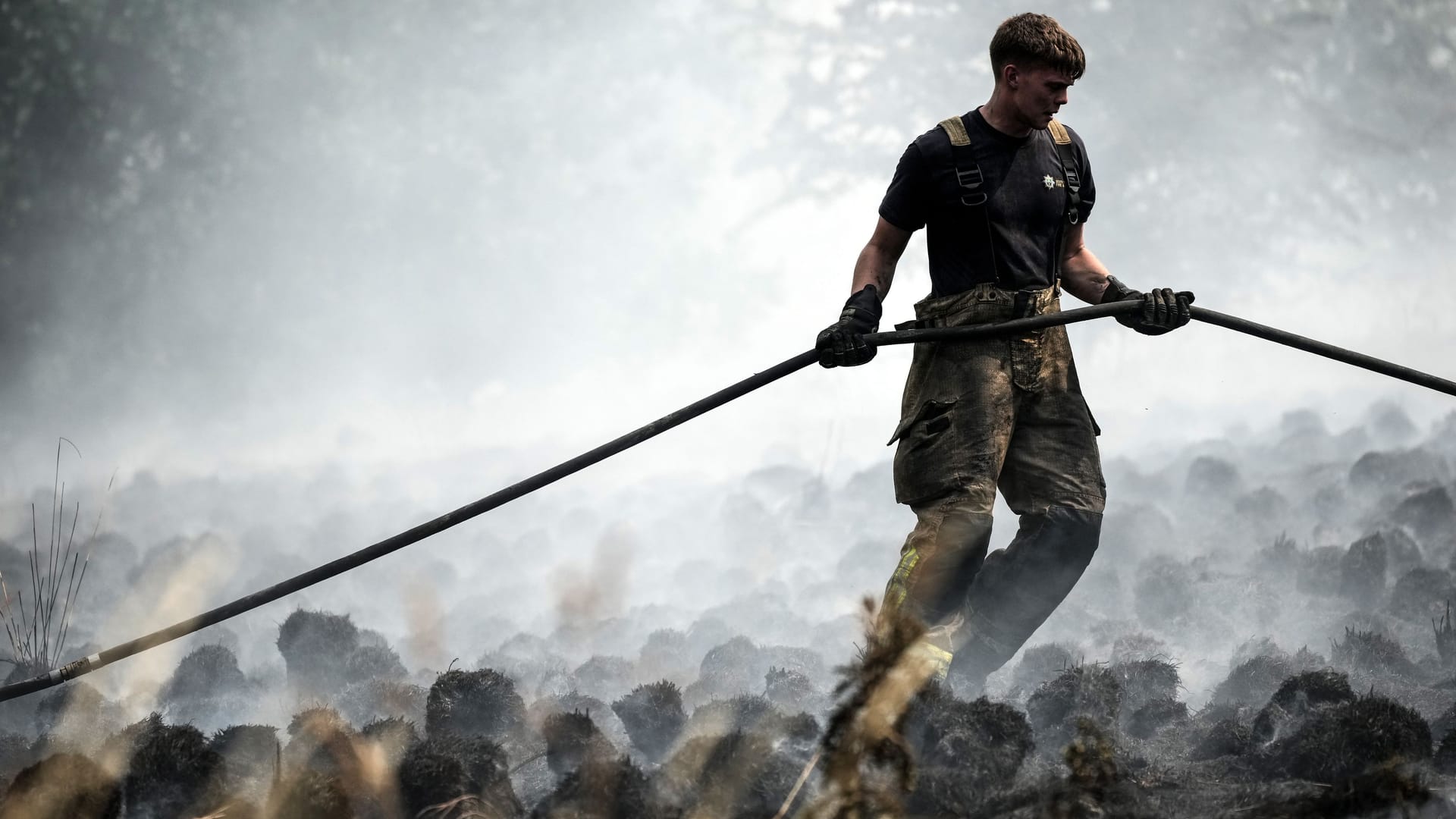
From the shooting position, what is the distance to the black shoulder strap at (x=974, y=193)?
4777 millimetres

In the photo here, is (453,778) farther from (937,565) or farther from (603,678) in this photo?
(603,678)

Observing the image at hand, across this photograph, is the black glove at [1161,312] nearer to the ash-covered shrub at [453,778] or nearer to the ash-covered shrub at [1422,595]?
the ash-covered shrub at [453,778]

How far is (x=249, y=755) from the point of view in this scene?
213 inches

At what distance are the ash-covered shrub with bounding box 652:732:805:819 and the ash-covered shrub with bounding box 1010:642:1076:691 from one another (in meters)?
3.41

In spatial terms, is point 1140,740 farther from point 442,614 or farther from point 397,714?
point 442,614

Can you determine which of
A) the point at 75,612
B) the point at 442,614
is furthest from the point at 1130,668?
the point at 75,612

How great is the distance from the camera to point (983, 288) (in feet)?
15.9

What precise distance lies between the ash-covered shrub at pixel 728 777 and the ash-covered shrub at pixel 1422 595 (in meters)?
6.24

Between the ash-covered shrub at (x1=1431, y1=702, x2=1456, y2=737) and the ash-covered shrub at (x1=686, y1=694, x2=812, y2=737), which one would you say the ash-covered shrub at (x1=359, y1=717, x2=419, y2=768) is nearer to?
the ash-covered shrub at (x1=686, y1=694, x2=812, y2=737)

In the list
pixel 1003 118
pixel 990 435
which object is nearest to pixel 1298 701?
pixel 990 435

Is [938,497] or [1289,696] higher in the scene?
[938,497]

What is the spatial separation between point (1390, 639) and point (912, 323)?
189 inches

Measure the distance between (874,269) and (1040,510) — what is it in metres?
1.21

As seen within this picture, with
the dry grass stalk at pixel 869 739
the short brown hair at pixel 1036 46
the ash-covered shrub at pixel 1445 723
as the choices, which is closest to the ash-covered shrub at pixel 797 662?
the ash-covered shrub at pixel 1445 723
